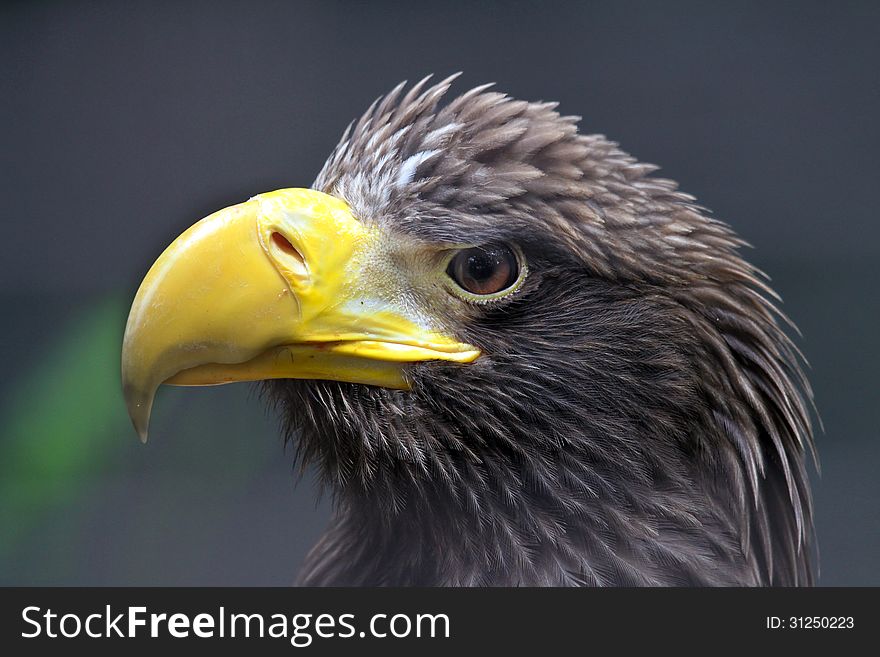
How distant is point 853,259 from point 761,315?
56.4 inches

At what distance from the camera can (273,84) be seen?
9.25 feet

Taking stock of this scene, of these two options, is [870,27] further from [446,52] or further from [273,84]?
[273,84]

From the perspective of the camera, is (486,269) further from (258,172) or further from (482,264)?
(258,172)

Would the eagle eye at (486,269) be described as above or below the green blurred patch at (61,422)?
below

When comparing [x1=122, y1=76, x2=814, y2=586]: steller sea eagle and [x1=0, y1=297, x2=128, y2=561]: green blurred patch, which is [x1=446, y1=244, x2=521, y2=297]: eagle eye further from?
[x1=0, y1=297, x2=128, y2=561]: green blurred patch

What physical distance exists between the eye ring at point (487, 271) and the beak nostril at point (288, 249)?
20 centimetres

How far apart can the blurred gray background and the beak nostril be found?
4.35ft

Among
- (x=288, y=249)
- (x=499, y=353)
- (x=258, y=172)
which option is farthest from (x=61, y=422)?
(x=499, y=353)

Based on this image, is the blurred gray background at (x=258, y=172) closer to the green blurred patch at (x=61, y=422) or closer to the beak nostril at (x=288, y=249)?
the green blurred patch at (x=61, y=422)

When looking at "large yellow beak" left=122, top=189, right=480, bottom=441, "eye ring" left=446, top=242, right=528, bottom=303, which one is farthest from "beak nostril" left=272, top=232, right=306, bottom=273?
"eye ring" left=446, top=242, right=528, bottom=303

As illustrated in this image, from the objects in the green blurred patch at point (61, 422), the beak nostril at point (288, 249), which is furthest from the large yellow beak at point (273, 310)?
the green blurred patch at point (61, 422)

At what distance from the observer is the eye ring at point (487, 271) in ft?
4.18

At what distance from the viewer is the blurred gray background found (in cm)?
256

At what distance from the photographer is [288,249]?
4.07 feet
